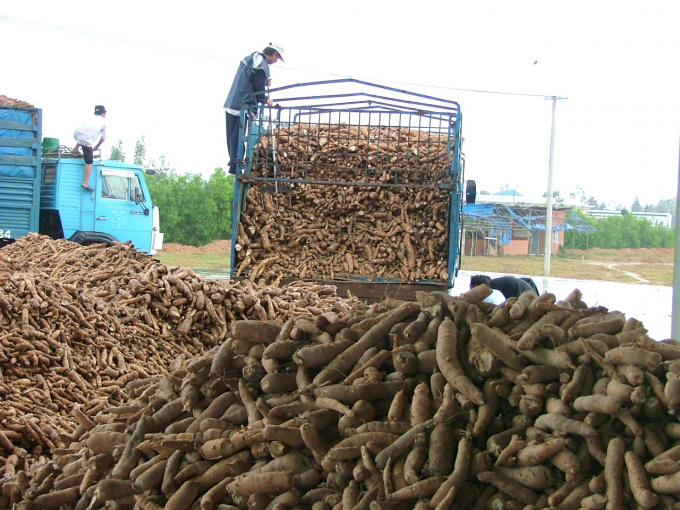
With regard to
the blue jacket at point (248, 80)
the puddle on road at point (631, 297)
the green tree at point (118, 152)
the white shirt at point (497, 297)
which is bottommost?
the puddle on road at point (631, 297)

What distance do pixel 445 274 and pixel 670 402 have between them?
6.19m

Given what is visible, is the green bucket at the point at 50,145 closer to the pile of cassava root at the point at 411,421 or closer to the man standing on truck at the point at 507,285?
the man standing on truck at the point at 507,285

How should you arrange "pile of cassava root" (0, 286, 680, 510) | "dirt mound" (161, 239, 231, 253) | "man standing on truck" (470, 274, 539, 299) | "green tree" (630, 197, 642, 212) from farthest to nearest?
"green tree" (630, 197, 642, 212) < "dirt mound" (161, 239, 231, 253) < "man standing on truck" (470, 274, 539, 299) < "pile of cassava root" (0, 286, 680, 510)

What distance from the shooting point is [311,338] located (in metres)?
2.90

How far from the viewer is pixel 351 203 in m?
8.72

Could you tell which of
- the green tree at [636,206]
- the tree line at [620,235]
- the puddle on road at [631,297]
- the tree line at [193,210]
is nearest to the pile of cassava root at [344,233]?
the puddle on road at [631,297]

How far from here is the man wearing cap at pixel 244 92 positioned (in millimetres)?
8492

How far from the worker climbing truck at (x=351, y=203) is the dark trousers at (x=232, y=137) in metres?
0.13

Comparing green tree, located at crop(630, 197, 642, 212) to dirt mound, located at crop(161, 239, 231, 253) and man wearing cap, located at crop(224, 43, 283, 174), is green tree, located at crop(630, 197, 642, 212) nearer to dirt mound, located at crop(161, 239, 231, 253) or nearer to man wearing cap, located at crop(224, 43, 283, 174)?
dirt mound, located at crop(161, 239, 231, 253)

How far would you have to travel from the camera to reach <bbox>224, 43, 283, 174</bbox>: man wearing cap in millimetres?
8492

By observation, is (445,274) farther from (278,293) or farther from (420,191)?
(278,293)

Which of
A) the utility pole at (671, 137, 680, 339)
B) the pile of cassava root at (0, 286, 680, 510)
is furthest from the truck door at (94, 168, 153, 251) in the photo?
the pile of cassava root at (0, 286, 680, 510)

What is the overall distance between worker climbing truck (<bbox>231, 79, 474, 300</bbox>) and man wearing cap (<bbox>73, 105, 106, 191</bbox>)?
191 inches

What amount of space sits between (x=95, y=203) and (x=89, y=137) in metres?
1.23
